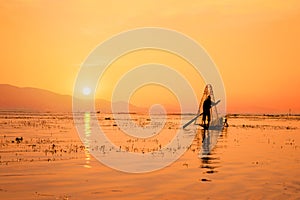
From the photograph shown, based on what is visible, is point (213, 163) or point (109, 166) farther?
point (213, 163)

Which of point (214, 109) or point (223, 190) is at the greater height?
point (214, 109)

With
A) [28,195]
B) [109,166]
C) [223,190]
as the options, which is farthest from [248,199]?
[109,166]

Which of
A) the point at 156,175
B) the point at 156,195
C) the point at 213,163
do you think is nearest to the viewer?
the point at 156,195

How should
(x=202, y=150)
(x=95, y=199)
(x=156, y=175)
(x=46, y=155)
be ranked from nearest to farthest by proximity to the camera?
1. (x=95, y=199)
2. (x=156, y=175)
3. (x=46, y=155)
4. (x=202, y=150)

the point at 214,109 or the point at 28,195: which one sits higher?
the point at 214,109

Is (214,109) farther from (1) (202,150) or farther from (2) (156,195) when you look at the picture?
(2) (156,195)

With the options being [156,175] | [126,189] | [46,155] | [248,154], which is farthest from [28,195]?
[248,154]

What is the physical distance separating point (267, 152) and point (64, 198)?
1097 inches

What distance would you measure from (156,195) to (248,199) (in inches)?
169

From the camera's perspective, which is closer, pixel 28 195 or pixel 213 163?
pixel 28 195

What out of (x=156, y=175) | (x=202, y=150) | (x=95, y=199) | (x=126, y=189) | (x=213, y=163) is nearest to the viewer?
(x=95, y=199)

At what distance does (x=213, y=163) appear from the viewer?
31.4 m

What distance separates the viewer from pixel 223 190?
2055cm

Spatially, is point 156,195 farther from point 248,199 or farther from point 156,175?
point 156,175
